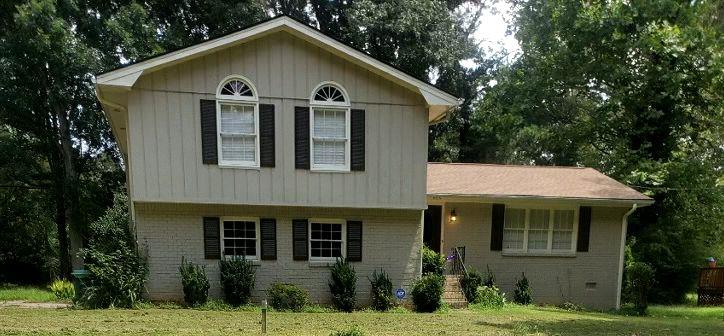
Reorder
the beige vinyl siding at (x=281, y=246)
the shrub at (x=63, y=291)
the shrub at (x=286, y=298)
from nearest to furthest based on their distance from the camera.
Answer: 1. the shrub at (x=286, y=298)
2. the beige vinyl siding at (x=281, y=246)
3. the shrub at (x=63, y=291)

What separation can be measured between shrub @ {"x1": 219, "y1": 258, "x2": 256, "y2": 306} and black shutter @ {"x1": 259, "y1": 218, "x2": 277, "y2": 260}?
508mm

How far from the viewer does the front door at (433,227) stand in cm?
1194

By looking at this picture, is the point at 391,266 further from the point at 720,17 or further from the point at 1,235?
the point at 1,235

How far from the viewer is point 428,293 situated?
9.12 metres

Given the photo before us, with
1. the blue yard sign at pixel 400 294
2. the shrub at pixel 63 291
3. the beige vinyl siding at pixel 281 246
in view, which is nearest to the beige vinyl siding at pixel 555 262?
the beige vinyl siding at pixel 281 246

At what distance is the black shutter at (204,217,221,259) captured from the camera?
908 cm

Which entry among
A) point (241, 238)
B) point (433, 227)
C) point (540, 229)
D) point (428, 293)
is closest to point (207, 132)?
point (241, 238)

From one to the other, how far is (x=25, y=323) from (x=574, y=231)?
41.7 ft

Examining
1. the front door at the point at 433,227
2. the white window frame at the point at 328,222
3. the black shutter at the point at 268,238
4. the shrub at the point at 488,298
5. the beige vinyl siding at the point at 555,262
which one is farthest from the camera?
the front door at the point at 433,227

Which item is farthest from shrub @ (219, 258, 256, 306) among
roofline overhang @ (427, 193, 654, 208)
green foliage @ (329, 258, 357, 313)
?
roofline overhang @ (427, 193, 654, 208)

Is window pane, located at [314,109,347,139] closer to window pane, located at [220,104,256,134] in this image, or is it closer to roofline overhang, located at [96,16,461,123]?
roofline overhang, located at [96,16,461,123]

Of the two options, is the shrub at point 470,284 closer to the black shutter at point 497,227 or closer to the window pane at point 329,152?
the black shutter at point 497,227

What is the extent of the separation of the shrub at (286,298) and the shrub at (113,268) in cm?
278

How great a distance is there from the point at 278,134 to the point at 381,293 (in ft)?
14.0
